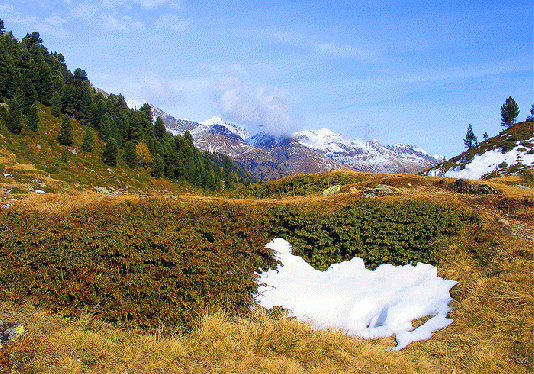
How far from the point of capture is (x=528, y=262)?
10.6 metres

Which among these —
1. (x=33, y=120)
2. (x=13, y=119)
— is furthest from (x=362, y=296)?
(x=33, y=120)

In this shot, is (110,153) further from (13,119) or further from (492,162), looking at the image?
(492,162)

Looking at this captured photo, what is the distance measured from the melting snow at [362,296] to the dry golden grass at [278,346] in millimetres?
729

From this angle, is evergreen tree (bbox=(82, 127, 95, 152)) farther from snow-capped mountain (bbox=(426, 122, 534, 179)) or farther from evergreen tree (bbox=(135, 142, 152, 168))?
snow-capped mountain (bbox=(426, 122, 534, 179))

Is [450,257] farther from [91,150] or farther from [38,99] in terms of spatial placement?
[38,99]

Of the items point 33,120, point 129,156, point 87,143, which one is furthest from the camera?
point 129,156

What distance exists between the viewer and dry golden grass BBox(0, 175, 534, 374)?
5.67 metres

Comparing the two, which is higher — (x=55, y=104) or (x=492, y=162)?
(x=55, y=104)

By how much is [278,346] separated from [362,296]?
5.65 m

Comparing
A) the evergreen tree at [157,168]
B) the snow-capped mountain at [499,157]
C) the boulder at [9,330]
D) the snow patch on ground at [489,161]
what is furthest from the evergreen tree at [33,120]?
the snow patch on ground at [489,161]

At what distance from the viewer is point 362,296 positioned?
1131cm

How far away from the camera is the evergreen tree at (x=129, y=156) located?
2173 inches

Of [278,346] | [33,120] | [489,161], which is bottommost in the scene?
[278,346]

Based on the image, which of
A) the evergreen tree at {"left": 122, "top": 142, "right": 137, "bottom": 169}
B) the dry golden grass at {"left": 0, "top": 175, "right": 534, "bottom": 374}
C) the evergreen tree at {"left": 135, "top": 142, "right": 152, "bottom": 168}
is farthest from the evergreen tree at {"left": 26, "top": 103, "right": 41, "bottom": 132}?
the dry golden grass at {"left": 0, "top": 175, "right": 534, "bottom": 374}
